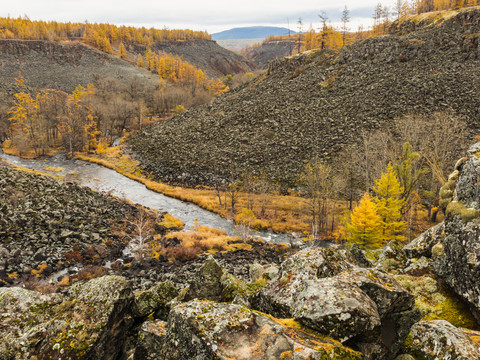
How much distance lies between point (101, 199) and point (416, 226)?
4835 centimetres

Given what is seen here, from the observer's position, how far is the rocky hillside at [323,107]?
6262 centimetres

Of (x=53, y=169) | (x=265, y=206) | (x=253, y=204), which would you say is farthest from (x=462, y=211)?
(x=53, y=169)

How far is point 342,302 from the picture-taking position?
6602 millimetres

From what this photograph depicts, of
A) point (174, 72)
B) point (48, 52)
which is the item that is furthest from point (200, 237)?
point (48, 52)

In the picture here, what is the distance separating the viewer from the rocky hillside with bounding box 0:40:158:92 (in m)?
153

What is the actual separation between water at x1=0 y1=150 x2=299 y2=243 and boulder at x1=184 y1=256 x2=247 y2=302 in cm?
2662

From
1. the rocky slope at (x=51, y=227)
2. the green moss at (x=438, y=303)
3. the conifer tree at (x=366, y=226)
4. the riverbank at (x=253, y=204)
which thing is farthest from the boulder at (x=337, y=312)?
the riverbank at (x=253, y=204)

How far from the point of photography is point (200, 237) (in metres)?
39.1

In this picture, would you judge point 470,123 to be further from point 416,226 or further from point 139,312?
point 139,312

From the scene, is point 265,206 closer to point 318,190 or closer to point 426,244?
point 318,190

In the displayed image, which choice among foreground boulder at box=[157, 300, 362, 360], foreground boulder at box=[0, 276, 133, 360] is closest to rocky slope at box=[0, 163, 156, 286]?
foreground boulder at box=[0, 276, 133, 360]

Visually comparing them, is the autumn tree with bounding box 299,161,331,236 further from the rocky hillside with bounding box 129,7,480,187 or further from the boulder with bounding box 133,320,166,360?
the boulder with bounding box 133,320,166,360

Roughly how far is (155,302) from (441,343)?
32.6ft

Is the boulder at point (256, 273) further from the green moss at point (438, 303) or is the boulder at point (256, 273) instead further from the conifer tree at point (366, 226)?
the conifer tree at point (366, 226)
